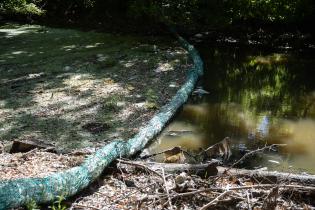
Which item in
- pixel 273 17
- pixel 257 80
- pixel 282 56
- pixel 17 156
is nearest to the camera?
pixel 17 156

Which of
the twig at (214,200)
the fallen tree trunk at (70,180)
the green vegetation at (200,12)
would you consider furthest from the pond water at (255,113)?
the green vegetation at (200,12)

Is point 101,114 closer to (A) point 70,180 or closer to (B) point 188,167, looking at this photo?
(B) point 188,167

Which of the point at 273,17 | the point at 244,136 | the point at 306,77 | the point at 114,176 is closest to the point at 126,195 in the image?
the point at 114,176

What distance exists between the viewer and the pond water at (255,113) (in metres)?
5.54

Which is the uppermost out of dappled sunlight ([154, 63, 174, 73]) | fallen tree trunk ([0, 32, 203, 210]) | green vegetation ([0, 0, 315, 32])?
green vegetation ([0, 0, 315, 32])

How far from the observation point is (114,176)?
4.37 metres

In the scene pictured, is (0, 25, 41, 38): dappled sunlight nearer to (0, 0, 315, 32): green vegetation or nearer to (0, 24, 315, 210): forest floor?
(0, 24, 315, 210): forest floor

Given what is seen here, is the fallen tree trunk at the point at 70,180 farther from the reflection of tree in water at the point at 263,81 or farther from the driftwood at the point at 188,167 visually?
the reflection of tree in water at the point at 263,81

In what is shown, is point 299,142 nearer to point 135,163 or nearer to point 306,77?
point 135,163

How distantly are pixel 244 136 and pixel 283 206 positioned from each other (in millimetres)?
2343

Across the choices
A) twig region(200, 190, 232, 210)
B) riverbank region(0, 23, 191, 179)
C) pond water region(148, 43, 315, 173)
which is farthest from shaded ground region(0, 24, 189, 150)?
twig region(200, 190, 232, 210)

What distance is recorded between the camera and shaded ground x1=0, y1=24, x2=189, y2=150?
19.3 ft

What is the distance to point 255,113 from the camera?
693 cm

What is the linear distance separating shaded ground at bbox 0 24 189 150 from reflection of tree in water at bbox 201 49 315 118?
0.86 m
